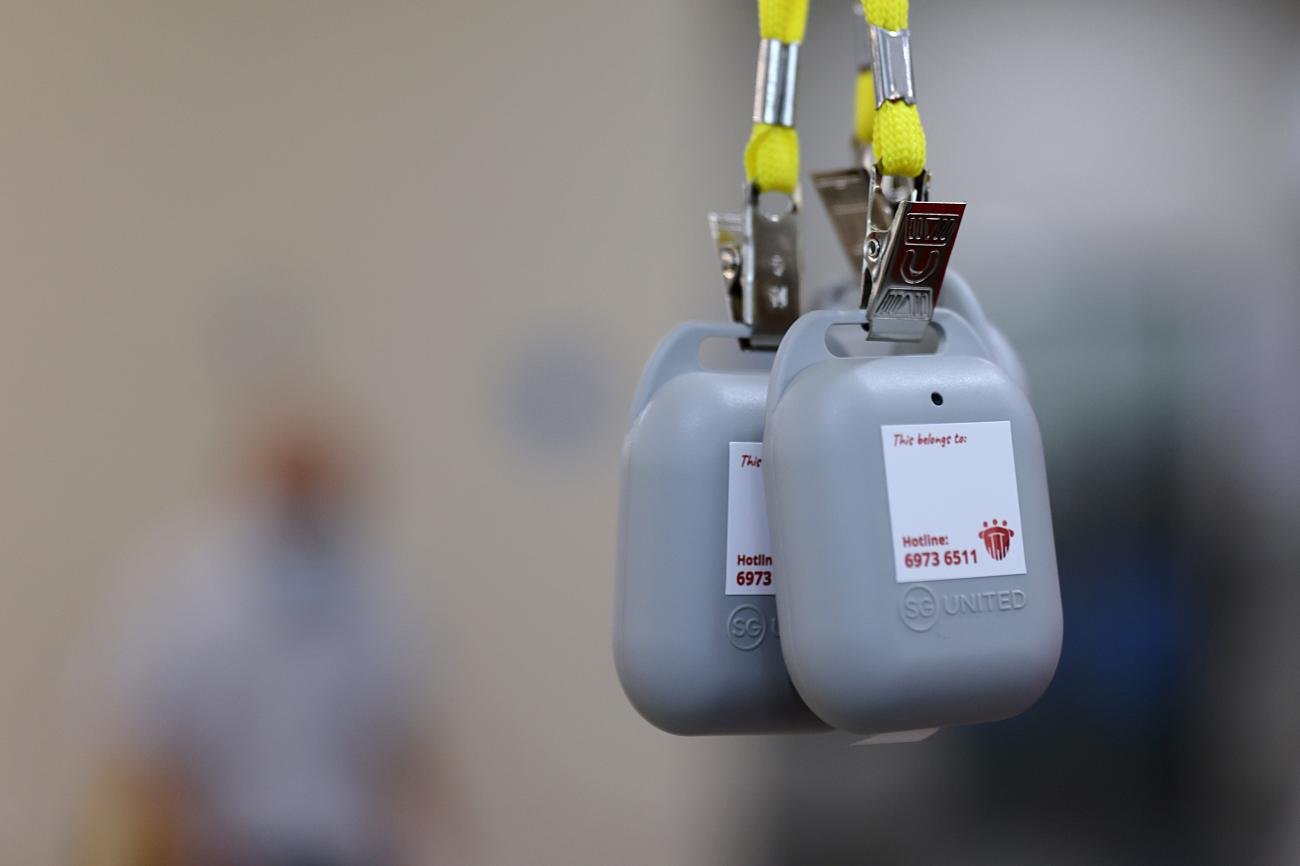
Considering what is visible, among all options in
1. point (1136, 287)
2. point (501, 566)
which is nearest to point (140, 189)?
point (501, 566)

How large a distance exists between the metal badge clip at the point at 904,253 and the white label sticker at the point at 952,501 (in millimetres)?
74

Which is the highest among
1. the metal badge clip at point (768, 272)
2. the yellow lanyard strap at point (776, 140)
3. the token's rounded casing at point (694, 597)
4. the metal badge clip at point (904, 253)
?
the yellow lanyard strap at point (776, 140)

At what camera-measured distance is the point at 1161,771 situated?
1.92 metres

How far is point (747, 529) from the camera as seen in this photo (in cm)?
65

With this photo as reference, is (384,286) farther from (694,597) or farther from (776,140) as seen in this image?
(694,597)

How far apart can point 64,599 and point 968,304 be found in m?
1.67

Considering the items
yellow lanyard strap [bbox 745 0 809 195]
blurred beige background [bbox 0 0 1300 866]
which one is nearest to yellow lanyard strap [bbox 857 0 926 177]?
yellow lanyard strap [bbox 745 0 809 195]

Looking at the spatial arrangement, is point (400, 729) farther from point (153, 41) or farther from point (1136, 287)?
point (1136, 287)

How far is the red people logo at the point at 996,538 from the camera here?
1.93 feet

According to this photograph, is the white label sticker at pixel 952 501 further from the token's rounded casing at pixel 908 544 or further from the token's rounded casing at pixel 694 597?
the token's rounded casing at pixel 694 597

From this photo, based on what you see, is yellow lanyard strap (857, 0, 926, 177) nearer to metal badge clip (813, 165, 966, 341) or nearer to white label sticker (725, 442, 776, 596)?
metal badge clip (813, 165, 966, 341)

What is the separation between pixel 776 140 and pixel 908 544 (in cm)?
29

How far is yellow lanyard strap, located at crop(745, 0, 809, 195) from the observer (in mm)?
742

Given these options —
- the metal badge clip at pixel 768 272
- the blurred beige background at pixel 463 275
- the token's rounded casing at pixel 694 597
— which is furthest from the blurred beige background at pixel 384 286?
the token's rounded casing at pixel 694 597
